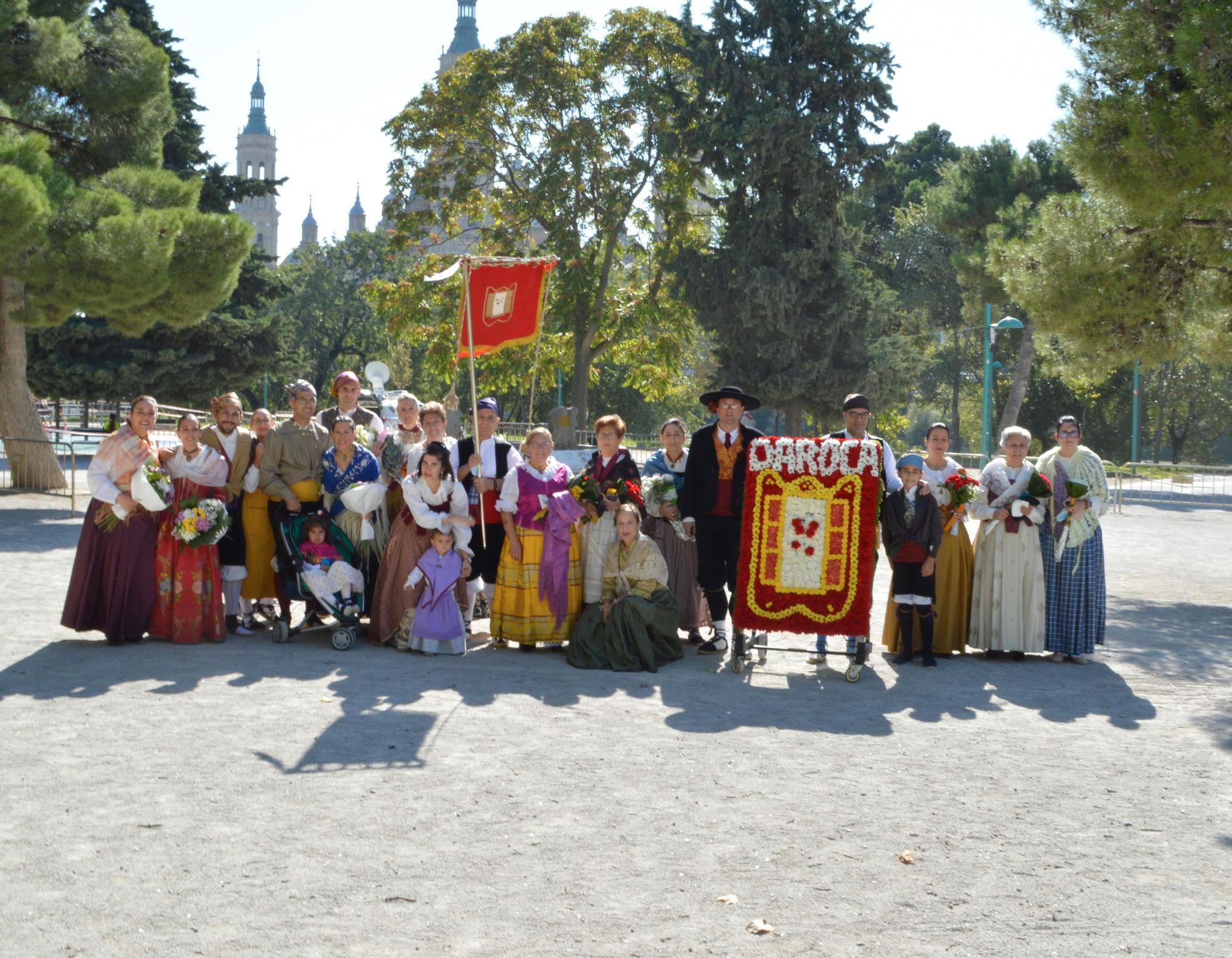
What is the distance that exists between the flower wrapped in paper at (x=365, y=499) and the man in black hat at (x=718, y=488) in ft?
7.50

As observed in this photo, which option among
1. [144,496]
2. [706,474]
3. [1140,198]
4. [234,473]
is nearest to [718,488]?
[706,474]

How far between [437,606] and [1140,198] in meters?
9.41

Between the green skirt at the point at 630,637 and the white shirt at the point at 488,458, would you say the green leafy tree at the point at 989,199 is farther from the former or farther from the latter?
the green skirt at the point at 630,637

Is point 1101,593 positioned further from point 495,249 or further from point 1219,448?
point 1219,448

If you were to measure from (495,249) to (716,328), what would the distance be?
19.9ft

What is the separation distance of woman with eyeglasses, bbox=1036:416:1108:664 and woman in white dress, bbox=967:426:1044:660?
135 mm

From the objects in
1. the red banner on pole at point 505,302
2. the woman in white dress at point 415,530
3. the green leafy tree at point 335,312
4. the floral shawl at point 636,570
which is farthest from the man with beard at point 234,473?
the green leafy tree at point 335,312

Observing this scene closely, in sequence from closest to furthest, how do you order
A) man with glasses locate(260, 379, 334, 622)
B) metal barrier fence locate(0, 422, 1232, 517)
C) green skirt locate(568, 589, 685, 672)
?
green skirt locate(568, 589, 685, 672) → man with glasses locate(260, 379, 334, 622) → metal barrier fence locate(0, 422, 1232, 517)

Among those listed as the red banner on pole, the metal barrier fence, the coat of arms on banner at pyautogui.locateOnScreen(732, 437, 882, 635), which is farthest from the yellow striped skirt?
the metal barrier fence

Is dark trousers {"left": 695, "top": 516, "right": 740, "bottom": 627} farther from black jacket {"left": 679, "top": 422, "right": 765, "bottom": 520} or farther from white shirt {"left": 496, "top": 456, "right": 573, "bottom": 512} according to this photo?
white shirt {"left": 496, "top": 456, "right": 573, "bottom": 512}

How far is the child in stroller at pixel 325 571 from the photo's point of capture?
8961mm

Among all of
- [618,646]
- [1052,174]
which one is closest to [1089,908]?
[618,646]

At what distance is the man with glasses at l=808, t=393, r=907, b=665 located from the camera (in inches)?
331

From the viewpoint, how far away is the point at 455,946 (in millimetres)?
3939
